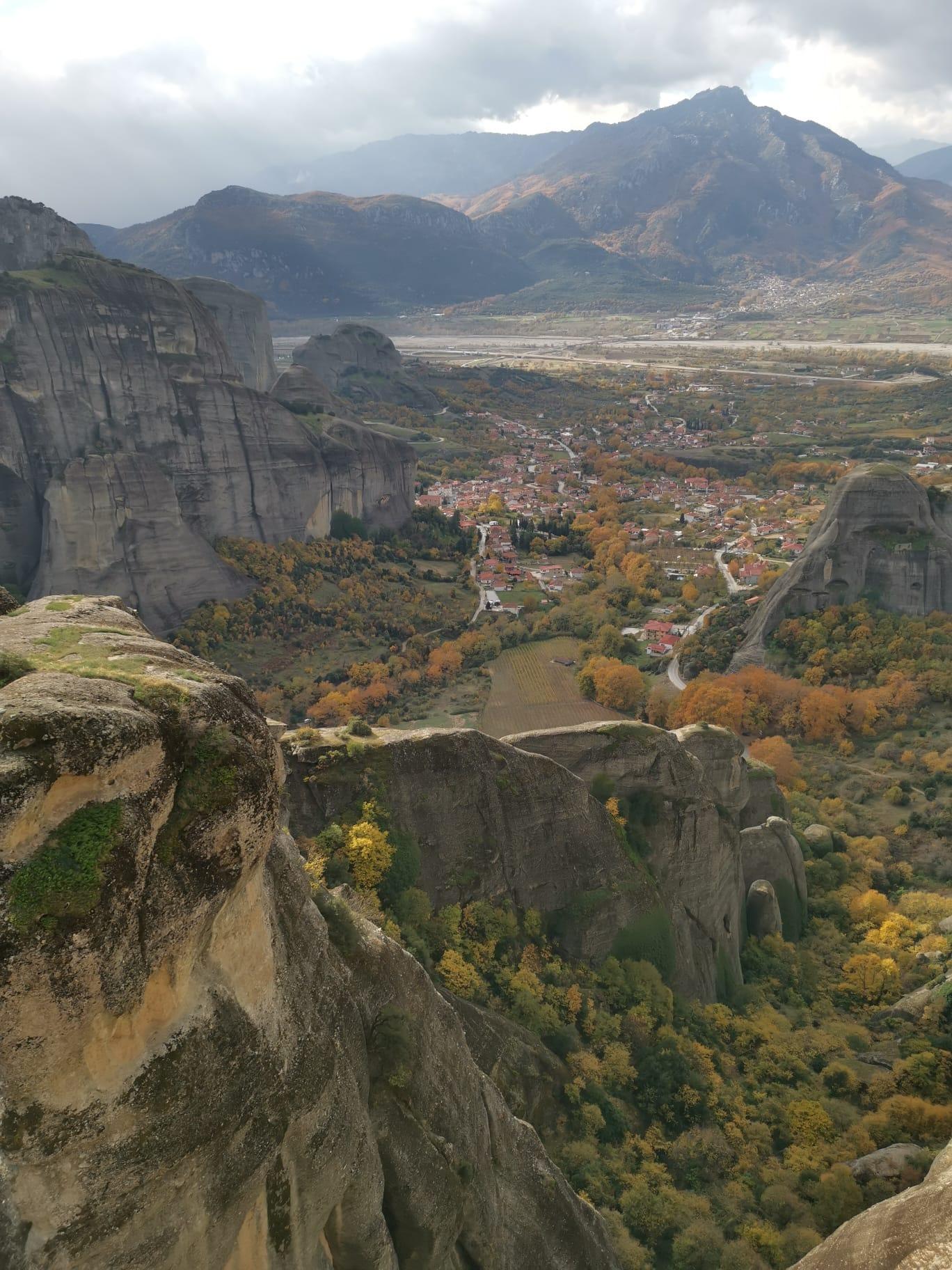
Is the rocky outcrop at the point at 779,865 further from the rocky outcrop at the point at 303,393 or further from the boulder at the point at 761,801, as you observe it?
the rocky outcrop at the point at 303,393

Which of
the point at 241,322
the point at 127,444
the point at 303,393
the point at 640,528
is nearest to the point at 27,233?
the point at 127,444

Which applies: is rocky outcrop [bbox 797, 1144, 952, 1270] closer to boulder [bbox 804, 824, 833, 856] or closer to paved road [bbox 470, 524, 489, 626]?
boulder [bbox 804, 824, 833, 856]

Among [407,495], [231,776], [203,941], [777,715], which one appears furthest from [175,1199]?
[407,495]

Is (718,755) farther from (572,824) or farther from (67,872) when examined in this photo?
(67,872)

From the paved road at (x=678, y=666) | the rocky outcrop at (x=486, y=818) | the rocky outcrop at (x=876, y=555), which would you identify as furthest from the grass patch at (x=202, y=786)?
the rocky outcrop at (x=876, y=555)

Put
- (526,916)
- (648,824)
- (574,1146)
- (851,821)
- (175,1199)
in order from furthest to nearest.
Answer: (851,821) < (648,824) < (526,916) < (574,1146) < (175,1199)

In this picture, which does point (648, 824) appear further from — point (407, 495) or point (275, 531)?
point (407, 495)
